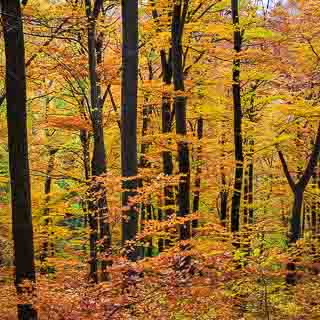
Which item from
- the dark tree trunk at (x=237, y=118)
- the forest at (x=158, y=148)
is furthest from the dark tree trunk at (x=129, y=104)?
the dark tree trunk at (x=237, y=118)

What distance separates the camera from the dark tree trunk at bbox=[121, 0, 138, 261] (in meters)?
10.2

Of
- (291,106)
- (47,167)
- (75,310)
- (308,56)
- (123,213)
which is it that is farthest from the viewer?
(47,167)

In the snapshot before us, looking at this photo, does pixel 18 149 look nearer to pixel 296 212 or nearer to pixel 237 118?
pixel 237 118

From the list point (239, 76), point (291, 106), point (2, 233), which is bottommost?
point (2, 233)

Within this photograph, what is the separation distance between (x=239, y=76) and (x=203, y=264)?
8256 millimetres

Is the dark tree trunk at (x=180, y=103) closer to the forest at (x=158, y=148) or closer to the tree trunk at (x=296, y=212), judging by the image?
the forest at (x=158, y=148)

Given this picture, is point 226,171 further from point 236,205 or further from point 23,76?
point 23,76

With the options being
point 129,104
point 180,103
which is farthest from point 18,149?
point 180,103

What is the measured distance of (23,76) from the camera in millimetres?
7648

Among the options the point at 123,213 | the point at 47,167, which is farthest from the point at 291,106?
the point at 47,167

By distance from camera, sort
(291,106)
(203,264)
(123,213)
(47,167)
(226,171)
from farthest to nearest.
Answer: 1. (47,167)
2. (226,171)
3. (291,106)
4. (123,213)
5. (203,264)

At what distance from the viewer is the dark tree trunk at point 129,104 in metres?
10.2

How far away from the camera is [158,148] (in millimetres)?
15188

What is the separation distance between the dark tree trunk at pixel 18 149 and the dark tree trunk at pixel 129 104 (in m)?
2.78
